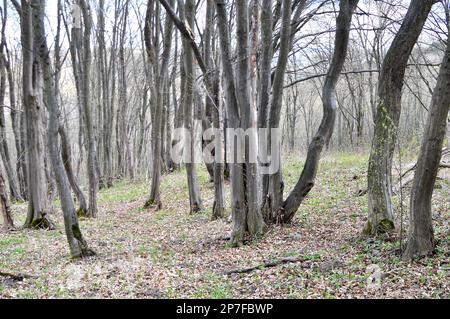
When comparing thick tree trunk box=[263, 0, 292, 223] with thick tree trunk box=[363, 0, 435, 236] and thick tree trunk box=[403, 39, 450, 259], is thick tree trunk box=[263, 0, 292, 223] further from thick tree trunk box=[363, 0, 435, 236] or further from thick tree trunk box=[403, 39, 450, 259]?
thick tree trunk box=[403, 39, 450, 259]

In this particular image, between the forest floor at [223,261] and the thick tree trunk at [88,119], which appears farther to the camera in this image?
the thick tree trunk at [88,119]

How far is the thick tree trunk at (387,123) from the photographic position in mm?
6032

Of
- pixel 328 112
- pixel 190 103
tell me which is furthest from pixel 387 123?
pixel 190 103

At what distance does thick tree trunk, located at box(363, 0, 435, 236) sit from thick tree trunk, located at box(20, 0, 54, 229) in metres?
7.79

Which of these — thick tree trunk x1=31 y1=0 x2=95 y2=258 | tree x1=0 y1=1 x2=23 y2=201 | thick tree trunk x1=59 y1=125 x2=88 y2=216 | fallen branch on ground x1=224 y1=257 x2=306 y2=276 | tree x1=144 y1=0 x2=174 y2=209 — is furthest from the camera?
tree x1=0 y1=1 x2=23 y2=201

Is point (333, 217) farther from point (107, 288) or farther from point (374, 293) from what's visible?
point (107, 288)

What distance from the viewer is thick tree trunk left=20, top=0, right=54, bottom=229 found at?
10602 mm

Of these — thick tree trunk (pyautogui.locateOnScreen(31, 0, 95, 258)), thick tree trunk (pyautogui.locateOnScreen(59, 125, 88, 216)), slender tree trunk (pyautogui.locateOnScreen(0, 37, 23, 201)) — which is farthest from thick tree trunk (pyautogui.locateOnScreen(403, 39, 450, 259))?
slender tree trunk (pyautogui.locateOnScreen(0, 37, 23, 201))

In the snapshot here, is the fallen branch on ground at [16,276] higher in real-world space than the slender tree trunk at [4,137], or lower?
lower

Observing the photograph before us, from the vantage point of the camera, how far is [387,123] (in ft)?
20.7

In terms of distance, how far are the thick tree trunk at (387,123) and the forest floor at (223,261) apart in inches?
17.6

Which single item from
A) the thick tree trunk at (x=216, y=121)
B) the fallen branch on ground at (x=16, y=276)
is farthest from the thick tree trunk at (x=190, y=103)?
the fallen branch on ground at (x=16, y=276)

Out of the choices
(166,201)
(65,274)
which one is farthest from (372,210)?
(166,201)

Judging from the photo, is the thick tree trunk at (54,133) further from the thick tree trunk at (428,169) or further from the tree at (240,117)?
the thick tree trunk at (428,169)
